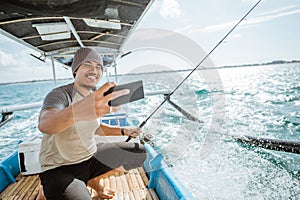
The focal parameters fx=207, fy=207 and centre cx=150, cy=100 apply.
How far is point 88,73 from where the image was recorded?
1.23 m

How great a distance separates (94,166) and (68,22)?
4.59 ft

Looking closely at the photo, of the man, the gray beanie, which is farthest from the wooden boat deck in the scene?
the gray beanie

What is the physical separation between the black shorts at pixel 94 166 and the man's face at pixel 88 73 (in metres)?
0.52

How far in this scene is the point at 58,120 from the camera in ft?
2.59

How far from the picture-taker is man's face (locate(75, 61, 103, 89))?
122 cm

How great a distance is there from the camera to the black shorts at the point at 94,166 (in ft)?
3.80

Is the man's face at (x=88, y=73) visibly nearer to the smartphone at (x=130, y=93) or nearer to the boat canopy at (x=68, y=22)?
the boat canopy at (x=68, y=22)

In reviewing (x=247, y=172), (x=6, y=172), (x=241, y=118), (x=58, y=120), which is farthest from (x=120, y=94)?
(x=241, y=118)

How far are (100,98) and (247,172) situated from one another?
9.75 ft

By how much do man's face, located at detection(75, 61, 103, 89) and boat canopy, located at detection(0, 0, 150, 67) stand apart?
0.87 feet

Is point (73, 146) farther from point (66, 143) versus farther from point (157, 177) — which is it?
point (157, 177)

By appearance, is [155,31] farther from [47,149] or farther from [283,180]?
[283,180]

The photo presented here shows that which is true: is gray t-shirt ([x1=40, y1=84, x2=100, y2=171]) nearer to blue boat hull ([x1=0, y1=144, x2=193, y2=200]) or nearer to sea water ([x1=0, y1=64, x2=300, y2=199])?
sea water ([x1=0, y1=64, x2=300, y2=199])

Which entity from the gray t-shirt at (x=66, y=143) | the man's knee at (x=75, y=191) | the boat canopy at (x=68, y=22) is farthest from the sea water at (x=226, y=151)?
the man's knee at (x=75, y=191)
